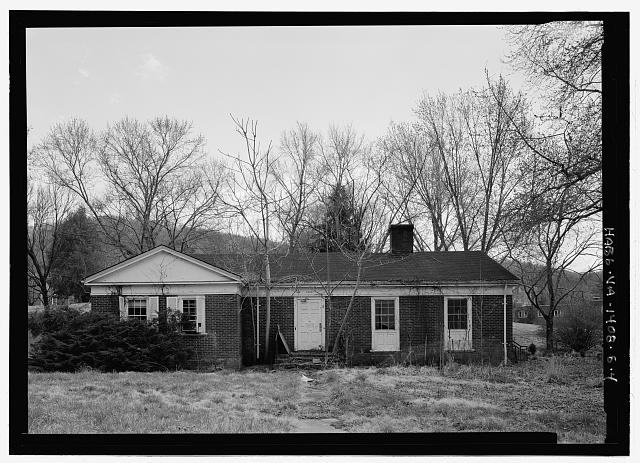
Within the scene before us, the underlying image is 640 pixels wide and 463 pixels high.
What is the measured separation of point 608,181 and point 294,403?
6.15 meters

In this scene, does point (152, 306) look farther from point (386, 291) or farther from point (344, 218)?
point (344, 218)

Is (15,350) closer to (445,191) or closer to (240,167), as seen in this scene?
(240,167)

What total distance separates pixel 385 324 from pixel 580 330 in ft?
20.4

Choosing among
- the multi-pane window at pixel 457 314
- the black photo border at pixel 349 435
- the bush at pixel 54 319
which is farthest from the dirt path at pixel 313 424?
the multi-pane window at pixel 457 314

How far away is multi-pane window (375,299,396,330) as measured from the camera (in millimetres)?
16906

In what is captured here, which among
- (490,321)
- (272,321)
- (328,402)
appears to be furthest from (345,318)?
(328,402)

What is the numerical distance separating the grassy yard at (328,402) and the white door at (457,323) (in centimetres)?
283

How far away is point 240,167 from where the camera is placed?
15953 millimetres

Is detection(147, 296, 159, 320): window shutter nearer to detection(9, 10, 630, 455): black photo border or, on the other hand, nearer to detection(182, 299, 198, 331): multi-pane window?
detection(182, 299, 198, 331): multi-pane window

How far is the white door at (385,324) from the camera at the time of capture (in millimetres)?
16766

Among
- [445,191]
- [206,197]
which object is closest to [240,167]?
[206,197]

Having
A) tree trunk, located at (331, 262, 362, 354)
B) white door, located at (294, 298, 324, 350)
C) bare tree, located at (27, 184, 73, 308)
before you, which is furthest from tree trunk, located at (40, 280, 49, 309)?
tree trunk, located at (331, 262, 362, 354)

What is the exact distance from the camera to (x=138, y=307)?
15.7 m

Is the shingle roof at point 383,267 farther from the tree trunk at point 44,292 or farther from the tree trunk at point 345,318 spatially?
the tree trunk at point 44,292
